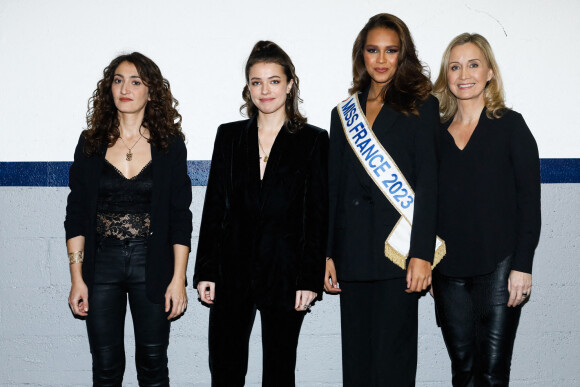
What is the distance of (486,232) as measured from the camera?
188 centimetres

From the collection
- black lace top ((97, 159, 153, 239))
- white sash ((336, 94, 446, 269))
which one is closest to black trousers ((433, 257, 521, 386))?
white sash ((336, 94, 446, 269))

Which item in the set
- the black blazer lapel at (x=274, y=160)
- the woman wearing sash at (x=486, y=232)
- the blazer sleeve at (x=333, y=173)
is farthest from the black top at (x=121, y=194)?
the woman wearing sash at (x=486, y=232)

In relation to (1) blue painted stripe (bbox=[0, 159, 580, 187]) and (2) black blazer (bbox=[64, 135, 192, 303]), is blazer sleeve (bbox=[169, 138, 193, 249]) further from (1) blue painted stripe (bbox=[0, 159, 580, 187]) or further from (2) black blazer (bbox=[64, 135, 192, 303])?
(1) blue painted stripe (bbox=[0, 159, 580, 187])

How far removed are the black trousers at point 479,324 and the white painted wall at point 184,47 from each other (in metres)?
1.06

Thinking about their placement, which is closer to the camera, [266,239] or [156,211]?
[266,239]

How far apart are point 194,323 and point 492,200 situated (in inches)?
58.8

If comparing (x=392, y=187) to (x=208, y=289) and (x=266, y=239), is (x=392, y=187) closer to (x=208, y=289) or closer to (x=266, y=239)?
(x=266, y=239)

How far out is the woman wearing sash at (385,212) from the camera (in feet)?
5.85

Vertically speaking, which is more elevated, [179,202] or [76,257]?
[179,202]

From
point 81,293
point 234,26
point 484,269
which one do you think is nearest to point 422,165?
point 484,269

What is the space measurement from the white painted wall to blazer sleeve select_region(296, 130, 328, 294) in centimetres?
66

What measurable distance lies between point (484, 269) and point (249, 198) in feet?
3.03

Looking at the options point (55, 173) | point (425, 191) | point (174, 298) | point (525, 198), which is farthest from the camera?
point (55, 173)

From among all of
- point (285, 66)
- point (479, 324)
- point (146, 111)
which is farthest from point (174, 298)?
point (479, 324)
